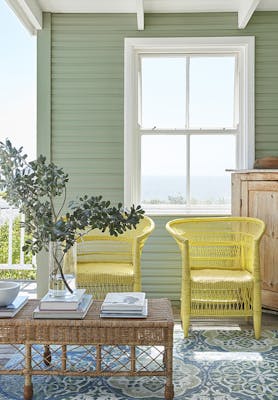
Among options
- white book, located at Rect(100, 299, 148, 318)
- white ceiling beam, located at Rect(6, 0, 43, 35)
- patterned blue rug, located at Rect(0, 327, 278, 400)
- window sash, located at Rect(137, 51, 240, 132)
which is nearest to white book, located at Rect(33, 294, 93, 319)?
white book, located at Rect(100, 299, 148, 318)

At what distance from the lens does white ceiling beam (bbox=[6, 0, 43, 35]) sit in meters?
4.06

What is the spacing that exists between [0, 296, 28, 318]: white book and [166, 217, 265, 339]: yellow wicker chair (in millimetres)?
1298

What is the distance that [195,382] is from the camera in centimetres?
283

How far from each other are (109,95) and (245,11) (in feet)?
4.67

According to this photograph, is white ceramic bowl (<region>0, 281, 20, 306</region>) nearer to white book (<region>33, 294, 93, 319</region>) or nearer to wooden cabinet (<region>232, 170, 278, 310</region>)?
white book (<region>33, 294, 93, 319</region>)

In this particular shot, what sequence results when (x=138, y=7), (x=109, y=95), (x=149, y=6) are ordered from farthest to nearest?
(x=109, y=95), (x=149, y=6), (x=138, y=7)

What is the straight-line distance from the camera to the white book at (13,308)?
2.57 m

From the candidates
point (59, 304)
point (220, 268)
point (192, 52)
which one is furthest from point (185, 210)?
point (59, 304)

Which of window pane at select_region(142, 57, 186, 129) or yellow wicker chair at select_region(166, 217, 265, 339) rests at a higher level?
window pane at select_region(142, 57, 186, 129)

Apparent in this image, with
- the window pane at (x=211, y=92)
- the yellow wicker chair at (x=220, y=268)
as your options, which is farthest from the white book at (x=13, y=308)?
the window pane at (x=211, y=92)

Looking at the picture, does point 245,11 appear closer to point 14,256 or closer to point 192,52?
point 192,52

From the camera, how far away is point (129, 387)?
275 centimetres

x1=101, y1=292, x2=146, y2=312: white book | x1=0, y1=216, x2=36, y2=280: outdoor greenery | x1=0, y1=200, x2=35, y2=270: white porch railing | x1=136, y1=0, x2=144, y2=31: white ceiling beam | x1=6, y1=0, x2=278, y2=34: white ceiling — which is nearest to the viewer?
x1=101, y1=292, x2=146, y2=312: white book

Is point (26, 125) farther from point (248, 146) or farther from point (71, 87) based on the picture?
point (248, 146)
